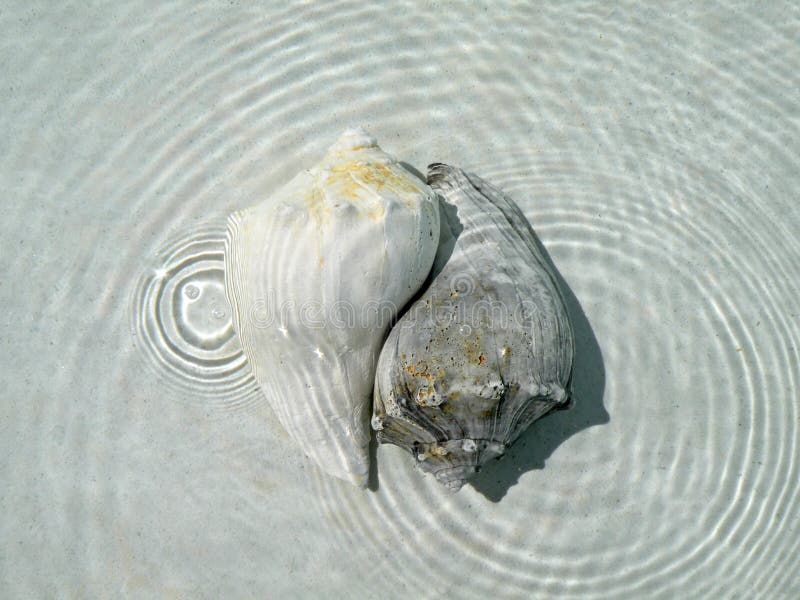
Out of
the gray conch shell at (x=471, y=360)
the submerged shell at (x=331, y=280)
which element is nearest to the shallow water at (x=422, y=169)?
the submerged shell at (x=331, y=280)

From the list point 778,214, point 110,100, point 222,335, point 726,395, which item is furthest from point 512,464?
point 110,100

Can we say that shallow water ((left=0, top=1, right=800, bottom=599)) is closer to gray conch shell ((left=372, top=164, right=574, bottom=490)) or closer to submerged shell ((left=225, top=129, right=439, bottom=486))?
submerged shell ((left=225, top=129, right=439, bottom=486))

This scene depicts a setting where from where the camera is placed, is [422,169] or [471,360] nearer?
[471,360]

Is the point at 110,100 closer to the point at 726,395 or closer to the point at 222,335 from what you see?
the point at 222,335

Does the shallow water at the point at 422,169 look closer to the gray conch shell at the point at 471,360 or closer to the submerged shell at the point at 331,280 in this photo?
the submerged shell at the point at 331,280

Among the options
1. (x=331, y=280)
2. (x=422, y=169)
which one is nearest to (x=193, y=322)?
(x=331, y=280)

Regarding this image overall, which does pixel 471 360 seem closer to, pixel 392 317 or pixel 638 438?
pixel 392 317
